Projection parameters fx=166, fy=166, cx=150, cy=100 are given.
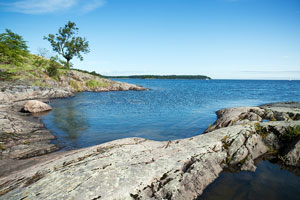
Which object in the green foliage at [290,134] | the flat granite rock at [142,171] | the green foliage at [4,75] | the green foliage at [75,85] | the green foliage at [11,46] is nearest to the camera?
the flat granite rock at [142,171]

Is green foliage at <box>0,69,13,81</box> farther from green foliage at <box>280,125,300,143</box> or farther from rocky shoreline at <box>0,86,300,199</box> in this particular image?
green foliage at <box>280,125,300,143</box>

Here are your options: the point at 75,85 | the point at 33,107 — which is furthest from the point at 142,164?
the point at 75,85

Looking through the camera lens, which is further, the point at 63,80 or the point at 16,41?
the point at 63,80

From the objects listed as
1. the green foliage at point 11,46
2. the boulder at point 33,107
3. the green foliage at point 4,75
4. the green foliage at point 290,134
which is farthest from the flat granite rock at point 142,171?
the green foliage at point 4,75

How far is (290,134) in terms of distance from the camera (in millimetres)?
8180

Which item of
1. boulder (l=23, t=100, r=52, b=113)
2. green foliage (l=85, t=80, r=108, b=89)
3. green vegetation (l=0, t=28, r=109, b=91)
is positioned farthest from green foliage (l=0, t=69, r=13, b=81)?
green foliage (l=85, t=80, r=108, b=89)

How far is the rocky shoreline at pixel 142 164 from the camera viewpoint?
483 centimetres

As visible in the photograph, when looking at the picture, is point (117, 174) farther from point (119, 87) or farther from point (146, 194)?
point (119, 87)

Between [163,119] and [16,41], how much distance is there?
2627 cm

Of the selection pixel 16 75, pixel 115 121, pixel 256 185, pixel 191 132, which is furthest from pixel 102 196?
pixel 16 75

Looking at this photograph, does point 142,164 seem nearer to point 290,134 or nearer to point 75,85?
point 290,134

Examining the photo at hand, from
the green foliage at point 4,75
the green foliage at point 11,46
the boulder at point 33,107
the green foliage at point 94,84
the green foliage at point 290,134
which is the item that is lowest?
the boulder at point 33,107

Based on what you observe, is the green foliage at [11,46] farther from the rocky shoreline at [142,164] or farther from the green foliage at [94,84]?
the green foliage at [94,84]

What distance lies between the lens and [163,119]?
1873 centimetres
